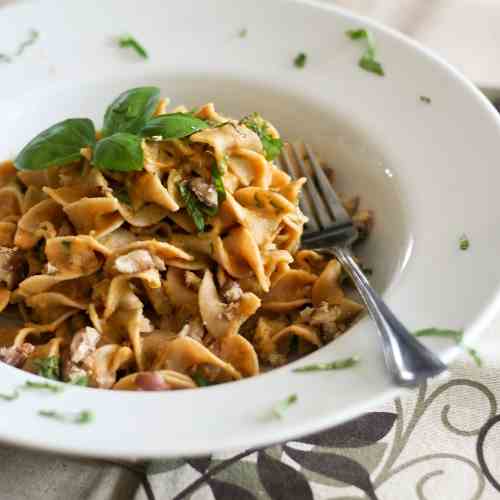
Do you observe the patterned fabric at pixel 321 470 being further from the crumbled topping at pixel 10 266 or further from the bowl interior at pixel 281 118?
the bowl interior at pixel 281 118

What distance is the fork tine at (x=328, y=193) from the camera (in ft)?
12.3

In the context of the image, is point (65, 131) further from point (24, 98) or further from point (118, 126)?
A: point (24, 98)

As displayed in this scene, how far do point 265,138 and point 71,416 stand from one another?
1.68m

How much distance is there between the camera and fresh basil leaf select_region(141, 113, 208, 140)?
324 cm

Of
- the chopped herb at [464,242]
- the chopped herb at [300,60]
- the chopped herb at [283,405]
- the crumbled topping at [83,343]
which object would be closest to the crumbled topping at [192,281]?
the crumbled topping at [83,343]

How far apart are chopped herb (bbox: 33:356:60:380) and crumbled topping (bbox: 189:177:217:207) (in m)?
0.89

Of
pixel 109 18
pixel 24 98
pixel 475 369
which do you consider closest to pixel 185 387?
pixel 475 369

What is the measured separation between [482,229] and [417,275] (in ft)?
1.18

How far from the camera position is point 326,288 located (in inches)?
134

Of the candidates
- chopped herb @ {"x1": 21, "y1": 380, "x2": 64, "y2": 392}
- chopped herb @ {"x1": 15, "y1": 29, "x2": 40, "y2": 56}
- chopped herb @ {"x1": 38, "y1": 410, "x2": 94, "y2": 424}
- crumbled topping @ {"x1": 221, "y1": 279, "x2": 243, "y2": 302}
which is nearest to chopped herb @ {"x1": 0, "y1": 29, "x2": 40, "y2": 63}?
chopped herb @ {"x1": 15, "y1": 29, "x2": 40, "y2": 56}

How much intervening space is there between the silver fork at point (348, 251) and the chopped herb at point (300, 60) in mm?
495

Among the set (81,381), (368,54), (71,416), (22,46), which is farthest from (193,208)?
(22,46)

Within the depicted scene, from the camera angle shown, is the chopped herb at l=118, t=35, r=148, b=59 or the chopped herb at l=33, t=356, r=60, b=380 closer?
the chopped herb at l=33, t=356, r=60, b=380

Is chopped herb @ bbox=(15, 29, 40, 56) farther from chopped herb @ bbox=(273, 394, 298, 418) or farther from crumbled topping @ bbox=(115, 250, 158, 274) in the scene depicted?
chopped herb @ bbox=(273, 394, 298, 418)
